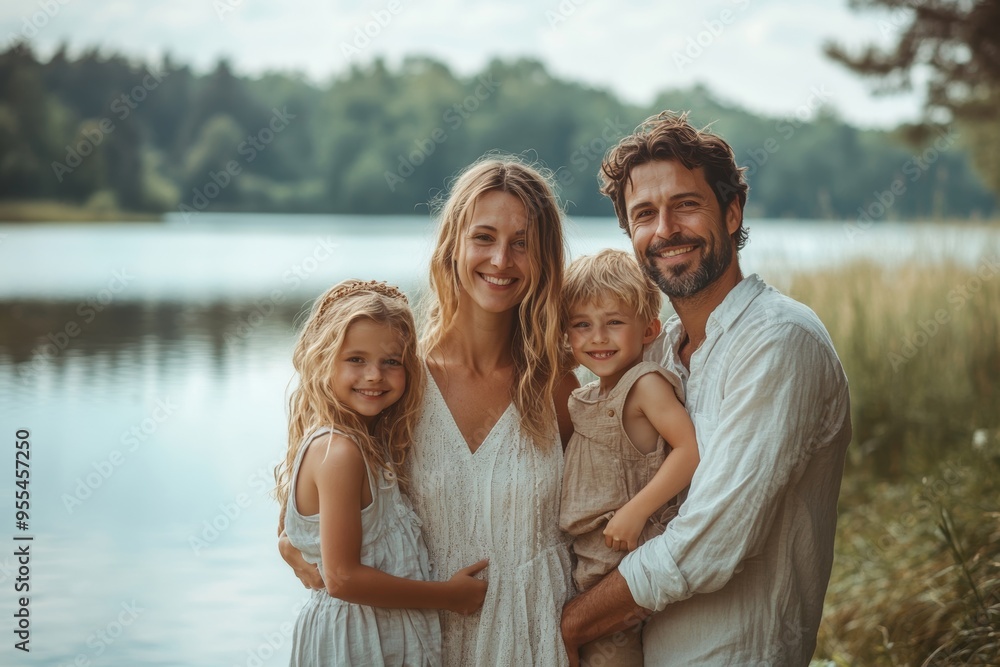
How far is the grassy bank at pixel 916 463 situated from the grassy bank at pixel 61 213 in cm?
2539

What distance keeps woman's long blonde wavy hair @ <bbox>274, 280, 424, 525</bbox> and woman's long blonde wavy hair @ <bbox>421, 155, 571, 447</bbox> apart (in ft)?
0.67

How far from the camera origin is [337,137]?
35.3m

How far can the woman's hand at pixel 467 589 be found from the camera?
2.73 metres

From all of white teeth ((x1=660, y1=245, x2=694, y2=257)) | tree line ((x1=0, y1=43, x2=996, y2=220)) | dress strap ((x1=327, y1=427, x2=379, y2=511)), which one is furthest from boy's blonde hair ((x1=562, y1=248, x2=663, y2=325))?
tree line ((x1=0, y1=43, x2=996, y2=220))

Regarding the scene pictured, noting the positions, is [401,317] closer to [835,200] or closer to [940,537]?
[940,537]

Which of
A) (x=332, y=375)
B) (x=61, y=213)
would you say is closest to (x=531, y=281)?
(x=332, y=375)

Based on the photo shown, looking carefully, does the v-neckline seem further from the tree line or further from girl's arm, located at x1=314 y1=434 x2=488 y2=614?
the tree line

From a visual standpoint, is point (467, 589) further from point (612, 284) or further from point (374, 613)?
point (612, 284)

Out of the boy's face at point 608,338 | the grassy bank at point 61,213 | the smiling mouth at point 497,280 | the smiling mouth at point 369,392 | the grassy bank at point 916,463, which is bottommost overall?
the grassy bank at point 916,463

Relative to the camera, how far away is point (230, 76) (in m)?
34.2

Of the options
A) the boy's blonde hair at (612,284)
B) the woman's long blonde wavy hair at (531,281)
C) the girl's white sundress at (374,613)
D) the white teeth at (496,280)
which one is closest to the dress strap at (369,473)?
the girl's white sundress at (374,613)

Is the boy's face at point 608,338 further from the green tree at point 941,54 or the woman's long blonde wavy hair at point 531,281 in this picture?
the green tree at point 941,54

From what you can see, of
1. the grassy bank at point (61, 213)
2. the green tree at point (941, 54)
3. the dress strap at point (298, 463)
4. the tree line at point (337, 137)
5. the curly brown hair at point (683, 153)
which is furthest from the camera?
the grassy bank at point (61, 213)

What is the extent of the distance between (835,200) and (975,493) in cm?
2137
